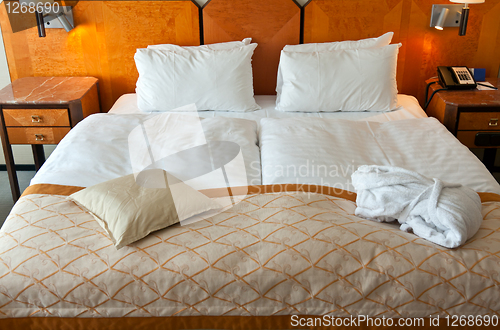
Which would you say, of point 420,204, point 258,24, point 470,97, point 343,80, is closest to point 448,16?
point 470,97

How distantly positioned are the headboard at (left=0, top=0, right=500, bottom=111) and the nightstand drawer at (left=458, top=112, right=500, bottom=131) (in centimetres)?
50

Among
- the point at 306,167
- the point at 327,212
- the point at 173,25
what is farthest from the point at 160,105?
the point at 327,212

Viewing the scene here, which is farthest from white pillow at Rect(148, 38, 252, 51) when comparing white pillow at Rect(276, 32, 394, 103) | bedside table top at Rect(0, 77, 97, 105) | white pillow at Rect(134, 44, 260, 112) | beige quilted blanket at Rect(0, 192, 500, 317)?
beige quilted blanket at Rect(0, 192, 500, 317)

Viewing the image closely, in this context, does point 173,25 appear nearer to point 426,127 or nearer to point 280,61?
point 280,61

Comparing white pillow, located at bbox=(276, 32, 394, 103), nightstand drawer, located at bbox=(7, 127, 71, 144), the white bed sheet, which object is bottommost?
nightstand drawer, located at bbox=(7, 127, 71, 144)

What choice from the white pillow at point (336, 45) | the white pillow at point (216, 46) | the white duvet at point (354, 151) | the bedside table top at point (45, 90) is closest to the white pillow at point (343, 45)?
the white pillow at point (336, 45)

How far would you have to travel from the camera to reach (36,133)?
249 centimetres

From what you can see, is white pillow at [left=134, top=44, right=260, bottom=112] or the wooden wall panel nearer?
white pillow at [left=134, top=44, right=260, bottom=112]

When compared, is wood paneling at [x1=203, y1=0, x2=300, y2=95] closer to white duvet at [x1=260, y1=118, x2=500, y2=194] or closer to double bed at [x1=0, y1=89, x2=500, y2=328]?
white duvet at [x1=260, y1=118, x2=500, y2=194]

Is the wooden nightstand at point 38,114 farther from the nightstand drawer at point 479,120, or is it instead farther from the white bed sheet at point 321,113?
the nightstand drawer at point 479,120

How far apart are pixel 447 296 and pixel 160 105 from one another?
1793 millimetres

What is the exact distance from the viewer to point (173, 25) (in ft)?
8.98

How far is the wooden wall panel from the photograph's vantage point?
268cm

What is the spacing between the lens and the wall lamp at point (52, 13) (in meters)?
2.61
